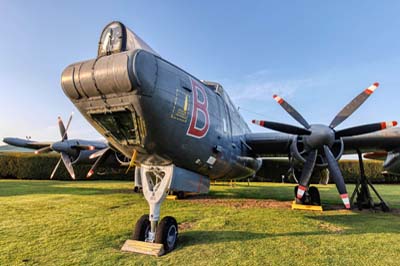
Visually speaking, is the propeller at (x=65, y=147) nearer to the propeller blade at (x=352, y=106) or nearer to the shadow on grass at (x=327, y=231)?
the shadow on grass at (x=327, y=231)

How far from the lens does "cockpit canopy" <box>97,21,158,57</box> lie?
507 centimetres

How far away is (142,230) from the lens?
227 inches

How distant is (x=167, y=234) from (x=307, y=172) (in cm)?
522

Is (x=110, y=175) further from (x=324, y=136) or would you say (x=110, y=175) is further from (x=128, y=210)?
(x=324, y=136)

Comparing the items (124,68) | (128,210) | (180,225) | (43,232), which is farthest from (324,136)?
(43,232)

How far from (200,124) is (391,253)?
15.5ft

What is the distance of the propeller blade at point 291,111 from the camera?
928 cm

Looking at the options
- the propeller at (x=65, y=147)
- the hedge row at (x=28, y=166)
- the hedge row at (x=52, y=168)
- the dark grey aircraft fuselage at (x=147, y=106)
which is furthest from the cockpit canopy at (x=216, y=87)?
the hedge row at (x=28, y=166)

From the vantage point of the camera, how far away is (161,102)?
5.02 meters

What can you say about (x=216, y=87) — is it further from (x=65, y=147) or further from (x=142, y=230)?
(x=65, y=147)

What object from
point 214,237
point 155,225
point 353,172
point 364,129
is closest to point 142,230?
point 155,225

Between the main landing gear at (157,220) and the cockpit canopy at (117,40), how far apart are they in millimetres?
2689

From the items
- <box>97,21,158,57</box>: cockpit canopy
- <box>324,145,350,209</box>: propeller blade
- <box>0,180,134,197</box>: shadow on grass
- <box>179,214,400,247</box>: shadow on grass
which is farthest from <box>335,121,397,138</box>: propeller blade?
<box>0,180,134,197</box>: shadow on grass

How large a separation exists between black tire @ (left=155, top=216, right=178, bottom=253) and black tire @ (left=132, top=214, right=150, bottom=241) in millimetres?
465
